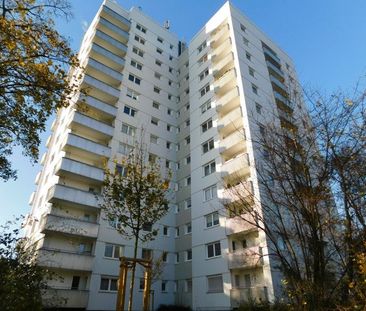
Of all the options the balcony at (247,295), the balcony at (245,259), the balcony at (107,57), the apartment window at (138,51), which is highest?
the apartment window at (138,51)

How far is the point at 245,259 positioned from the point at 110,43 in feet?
96.3

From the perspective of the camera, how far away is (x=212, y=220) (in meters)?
27.5

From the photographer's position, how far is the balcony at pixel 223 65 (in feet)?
111

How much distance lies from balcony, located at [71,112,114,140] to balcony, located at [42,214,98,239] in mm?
9558

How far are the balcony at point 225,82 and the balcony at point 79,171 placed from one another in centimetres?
1532

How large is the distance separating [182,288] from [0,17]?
83.4ft

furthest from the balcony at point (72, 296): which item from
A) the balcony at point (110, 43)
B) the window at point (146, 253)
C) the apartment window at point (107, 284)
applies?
the balcony at point (110, 43)

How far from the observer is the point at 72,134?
2873 cm

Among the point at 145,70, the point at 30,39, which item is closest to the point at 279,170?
the point at 30,39

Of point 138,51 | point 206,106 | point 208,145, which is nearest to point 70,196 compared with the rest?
point 208,145

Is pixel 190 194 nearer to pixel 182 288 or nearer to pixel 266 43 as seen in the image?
pixel 182 288

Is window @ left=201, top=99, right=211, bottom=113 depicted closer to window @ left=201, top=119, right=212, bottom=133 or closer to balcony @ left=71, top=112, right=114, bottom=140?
window @ left=201, top=119, right=212, bottom=133

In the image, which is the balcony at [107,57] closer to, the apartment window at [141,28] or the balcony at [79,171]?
the apartment window at [141,28]

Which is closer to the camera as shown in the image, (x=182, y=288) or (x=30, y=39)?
(x=30, y=39)
